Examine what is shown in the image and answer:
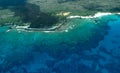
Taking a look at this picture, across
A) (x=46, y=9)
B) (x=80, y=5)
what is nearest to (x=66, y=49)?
(x=46, y=9)

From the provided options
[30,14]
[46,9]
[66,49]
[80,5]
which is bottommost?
[66,49]

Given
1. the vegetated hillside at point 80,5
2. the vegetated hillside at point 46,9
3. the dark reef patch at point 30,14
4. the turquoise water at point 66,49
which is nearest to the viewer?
the turquoise water at point 66,49

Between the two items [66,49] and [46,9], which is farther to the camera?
[46,9]

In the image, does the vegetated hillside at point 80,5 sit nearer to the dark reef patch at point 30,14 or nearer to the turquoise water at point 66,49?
the dark reef patch at point 30,14

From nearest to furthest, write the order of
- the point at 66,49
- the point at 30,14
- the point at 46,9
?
1. the point at 66,49
2. the point at 30,14
3. the point at 46,9

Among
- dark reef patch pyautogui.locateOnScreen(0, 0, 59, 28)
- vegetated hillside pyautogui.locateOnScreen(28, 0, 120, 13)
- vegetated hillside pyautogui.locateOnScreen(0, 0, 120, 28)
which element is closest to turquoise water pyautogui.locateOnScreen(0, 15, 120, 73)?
dark reef patch pyautogui.locateOnScreen(0, 0, 59, 28)

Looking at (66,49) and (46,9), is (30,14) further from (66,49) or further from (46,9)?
(66,49)

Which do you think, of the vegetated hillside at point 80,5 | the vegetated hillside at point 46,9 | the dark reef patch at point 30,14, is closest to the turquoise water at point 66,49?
the dark reef patch at point 30,14

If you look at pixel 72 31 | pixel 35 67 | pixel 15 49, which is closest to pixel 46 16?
pixel 72 31

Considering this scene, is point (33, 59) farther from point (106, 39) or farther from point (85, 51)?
point (106, 39)

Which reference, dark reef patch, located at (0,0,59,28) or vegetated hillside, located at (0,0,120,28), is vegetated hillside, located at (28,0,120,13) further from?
dark reef patch, located at (0,0,59,28)
